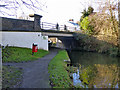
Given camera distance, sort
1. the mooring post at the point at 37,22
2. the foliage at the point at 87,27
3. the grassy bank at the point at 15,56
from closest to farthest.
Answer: the grassy bank at the point at 15,56, the mooring post at the point at 37,22, the foliage at the point at 87,27

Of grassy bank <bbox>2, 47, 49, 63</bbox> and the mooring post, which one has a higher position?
the mooring post

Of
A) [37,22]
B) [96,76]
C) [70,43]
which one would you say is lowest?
[96,76]

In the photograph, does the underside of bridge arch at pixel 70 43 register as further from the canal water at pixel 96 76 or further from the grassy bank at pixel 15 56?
the canal water at pixel 96 76

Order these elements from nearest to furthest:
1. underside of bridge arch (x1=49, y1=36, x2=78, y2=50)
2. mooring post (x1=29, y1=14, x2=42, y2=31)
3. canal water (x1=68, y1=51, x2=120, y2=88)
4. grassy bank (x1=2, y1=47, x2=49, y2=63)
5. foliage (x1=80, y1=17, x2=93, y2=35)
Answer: canal water (x1=68, y1=51, x2=120, y2=88)
grassy bank (x1=2, y1=47, x2=49, y2=63)
mooring post (x1=29, y1=14, x2=42, y2=31)
foliage (x1=80, y1=17, x2=93, y2=35)
underside of bridge arch (x1=49, y1=36, x2=78, y2=50)

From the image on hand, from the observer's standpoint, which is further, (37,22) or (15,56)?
(37,22)

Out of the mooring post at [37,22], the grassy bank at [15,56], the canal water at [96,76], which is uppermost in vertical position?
the mooring post at [37,22]

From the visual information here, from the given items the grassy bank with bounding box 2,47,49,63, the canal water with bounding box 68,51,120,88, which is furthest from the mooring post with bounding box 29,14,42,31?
the canal water with bounding box 68,51,120,88

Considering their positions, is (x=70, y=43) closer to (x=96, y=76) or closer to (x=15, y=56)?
(x=15, y=56)

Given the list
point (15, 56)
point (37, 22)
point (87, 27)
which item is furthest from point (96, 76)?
point (87, 27)

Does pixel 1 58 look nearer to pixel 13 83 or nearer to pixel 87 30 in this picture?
pixel 13 83

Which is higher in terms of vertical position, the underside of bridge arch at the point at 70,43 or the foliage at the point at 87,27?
the foliage at the point at 87,27

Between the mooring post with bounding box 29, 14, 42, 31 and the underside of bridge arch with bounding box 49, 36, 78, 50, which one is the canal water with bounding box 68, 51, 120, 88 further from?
the underside of bridge arch with bounding box 49, 36, 78, 50

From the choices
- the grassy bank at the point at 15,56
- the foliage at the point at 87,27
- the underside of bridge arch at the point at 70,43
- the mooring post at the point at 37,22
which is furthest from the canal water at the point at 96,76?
the underside of bridge arch at the point at 70,43

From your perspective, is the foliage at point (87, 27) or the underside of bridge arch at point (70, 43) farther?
the underside of bridge arch at point (70, 43)
